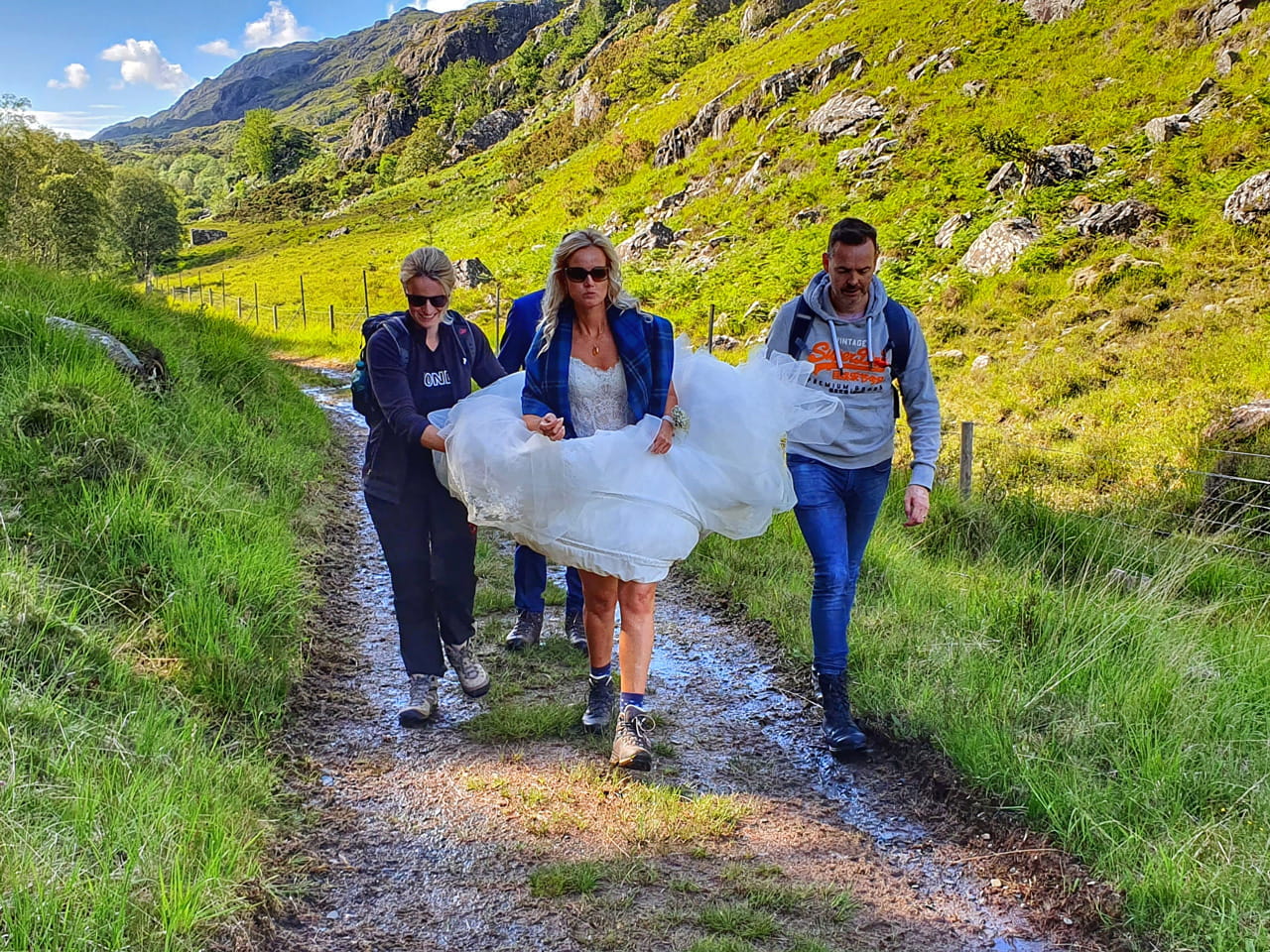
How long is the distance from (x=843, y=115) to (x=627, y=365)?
110 feet

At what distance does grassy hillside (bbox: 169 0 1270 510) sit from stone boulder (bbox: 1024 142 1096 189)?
410 millimetres

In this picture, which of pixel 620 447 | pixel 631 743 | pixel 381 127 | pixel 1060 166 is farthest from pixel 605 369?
pixel 381 127

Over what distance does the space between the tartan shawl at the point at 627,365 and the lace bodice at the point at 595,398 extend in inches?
1.6

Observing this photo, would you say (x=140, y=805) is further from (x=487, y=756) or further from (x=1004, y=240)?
(x=1004, y=240)

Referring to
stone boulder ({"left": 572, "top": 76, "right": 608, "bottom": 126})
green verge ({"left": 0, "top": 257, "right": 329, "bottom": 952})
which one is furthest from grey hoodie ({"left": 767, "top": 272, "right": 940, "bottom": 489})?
stone boulder ({"left": 572, "top": 76, "right": 608, "bottom": 126})

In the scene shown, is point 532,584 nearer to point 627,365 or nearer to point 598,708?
point 598,708

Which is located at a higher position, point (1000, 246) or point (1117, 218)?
point (1117, 218)

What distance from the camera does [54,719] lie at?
10.6 ft

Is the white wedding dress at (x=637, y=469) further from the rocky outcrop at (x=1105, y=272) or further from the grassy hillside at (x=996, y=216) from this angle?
the rocky outcrop at (x=1105, y=272)

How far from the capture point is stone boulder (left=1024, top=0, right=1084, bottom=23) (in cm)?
3020

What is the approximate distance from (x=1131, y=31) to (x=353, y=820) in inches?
1278

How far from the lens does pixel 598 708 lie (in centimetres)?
434

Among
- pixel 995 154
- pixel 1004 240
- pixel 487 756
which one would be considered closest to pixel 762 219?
pixel 995 154

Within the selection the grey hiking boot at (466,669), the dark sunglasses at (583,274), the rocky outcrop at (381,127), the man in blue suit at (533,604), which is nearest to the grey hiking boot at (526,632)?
the man in blue suit at (533,604)
